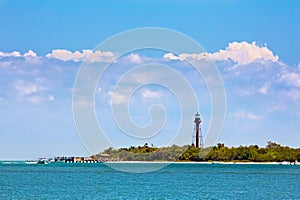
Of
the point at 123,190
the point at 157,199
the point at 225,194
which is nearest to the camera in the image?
the point at 157,199

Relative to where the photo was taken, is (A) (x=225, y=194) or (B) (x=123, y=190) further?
(B) (x=123, y=190)

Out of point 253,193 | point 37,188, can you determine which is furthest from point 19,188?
point 253,193

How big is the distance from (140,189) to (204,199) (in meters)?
18.3

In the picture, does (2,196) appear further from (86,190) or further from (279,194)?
(279,194)

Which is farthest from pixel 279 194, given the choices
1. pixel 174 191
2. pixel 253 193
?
pixel 174 191

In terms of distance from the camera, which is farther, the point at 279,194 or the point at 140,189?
the point at 140,189

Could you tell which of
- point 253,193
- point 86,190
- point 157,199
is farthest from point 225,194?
point 86,190

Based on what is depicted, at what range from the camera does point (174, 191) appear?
3740 inches

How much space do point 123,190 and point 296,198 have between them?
24.0m

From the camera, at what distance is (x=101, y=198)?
81.5 metres

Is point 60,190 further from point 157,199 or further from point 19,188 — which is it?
point 157,199

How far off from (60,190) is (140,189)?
11.4 metres

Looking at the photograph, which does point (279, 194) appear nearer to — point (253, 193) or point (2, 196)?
point (253, 193)

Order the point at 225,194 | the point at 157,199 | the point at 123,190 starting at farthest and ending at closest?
1. the point at 123,190
2. the point at 225,194
3. the point at 157,199
